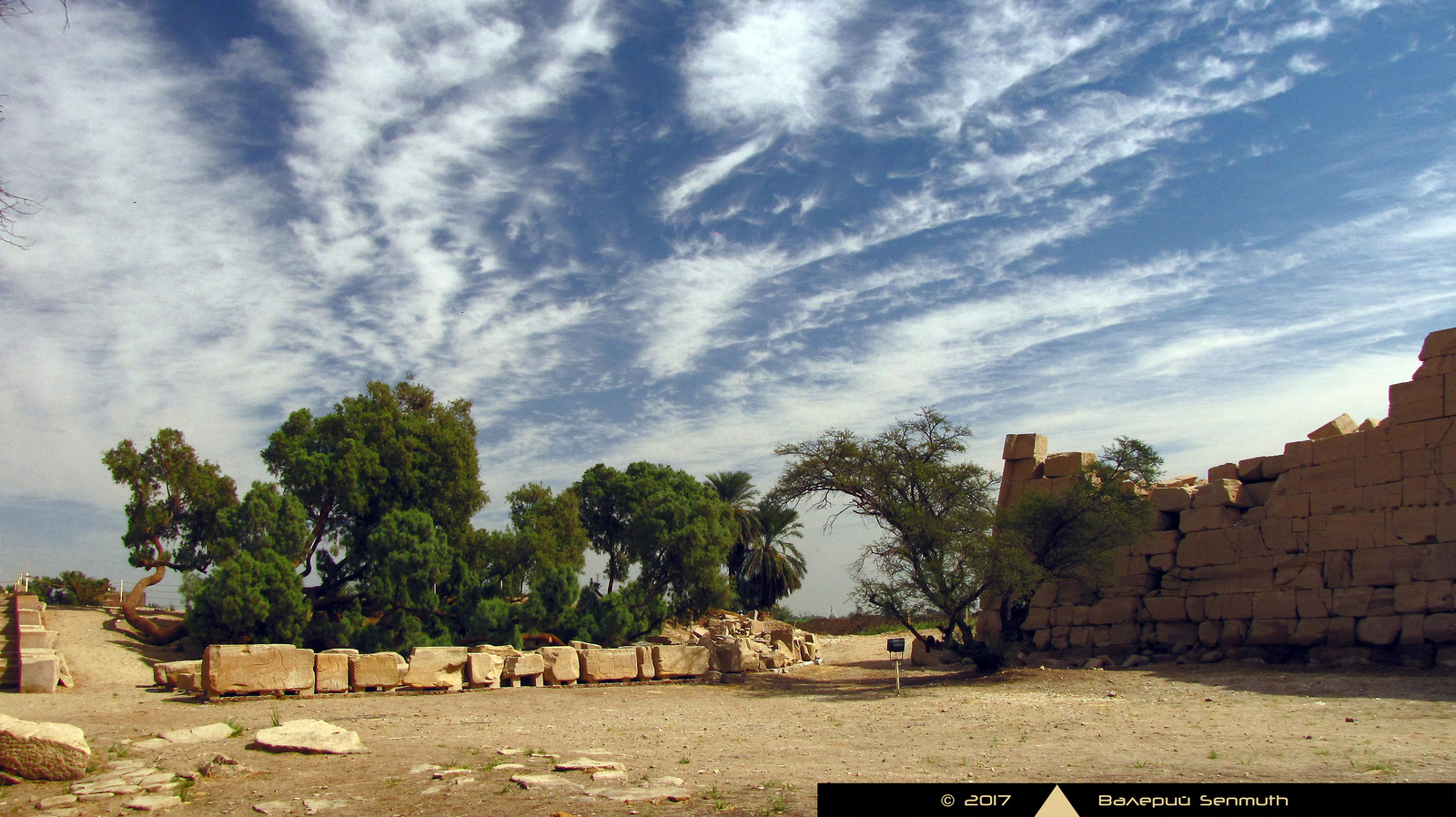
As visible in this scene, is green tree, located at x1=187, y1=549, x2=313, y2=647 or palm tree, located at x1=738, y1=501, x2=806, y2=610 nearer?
green tree, located at x1=187, y1=549, x2=313, y2=647

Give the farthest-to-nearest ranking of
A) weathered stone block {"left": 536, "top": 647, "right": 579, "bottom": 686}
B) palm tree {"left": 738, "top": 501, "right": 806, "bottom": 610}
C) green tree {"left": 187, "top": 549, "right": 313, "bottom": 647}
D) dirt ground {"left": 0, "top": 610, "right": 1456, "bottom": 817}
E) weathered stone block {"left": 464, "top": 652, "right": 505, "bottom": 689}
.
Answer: palm tree {"left": 738, "top": 501, "right": 806, "bottom": 610}
green tree {"left": 187, "top": 549, "right": 313, "bottom": 647}
weathered stone block {"left": 536, "top": 647, "right": 579, "bottom": 686}
weathered stone block {"left": 464, "top": 652, "right": 505, "bottom": 689}
dirt ground {"left": 0, "top": 610, "right": 1456, "bottom": 817}

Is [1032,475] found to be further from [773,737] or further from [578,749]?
[578,749]

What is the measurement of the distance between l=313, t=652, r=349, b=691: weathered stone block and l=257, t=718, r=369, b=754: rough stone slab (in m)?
6.55

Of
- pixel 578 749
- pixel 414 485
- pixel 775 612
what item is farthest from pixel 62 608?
pixel 775 612

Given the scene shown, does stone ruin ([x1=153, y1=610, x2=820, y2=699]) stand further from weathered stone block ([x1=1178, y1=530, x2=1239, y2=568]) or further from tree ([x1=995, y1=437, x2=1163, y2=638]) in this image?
weathered stone block ([x1=1178, y1=530, x2=1239, y2=568])

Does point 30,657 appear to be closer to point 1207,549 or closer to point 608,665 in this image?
point 608,665

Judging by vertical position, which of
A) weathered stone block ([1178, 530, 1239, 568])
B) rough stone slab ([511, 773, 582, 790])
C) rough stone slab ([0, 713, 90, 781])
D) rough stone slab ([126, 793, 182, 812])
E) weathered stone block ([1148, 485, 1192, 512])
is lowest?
rough stone slab ([511, 773, 582, 790])

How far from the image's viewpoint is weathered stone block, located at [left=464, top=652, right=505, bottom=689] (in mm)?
17266

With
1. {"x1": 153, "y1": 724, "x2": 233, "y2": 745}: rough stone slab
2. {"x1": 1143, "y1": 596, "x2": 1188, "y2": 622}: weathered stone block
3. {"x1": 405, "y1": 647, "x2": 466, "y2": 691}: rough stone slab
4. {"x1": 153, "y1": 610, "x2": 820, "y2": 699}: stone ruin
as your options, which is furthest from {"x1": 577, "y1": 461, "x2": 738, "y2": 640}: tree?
{"x1": 153, "y1": 724, "x2": 233, "y2": 745}: rough stone slab

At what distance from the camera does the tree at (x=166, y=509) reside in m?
22.5

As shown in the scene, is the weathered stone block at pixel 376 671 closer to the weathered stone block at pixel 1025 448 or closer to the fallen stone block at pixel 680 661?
the fallen stone block at pixel 680 661

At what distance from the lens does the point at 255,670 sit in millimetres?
14703

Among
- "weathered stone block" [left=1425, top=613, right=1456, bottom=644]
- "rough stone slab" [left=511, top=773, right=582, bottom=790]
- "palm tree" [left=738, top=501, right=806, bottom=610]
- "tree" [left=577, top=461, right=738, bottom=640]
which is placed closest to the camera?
"rough stone slab" [left=511, top=773, right=582, bottom=790]

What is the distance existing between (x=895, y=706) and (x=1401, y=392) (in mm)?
10456
